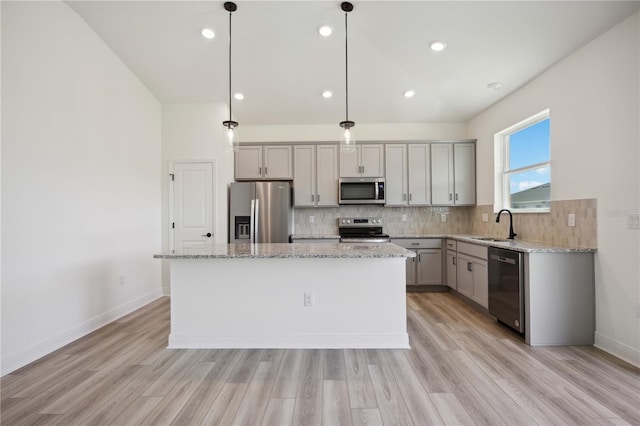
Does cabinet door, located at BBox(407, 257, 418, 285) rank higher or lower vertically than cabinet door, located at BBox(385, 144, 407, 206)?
lower

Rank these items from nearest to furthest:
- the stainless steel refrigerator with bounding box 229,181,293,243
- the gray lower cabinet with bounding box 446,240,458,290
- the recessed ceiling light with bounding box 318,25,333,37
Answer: the recessed ceiling light with bounding box 318,25,333,37 → the gray lower cabinet with bounding box 446,240,458,290 → the stainless steel refrigerator with bounding box 229,181,293,243

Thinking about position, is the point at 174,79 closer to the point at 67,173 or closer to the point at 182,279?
the point at 67,173

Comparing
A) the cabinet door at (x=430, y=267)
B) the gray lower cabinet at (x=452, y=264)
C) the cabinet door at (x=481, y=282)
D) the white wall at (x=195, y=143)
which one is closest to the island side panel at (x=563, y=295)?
the cabinet door at (x=481, y=282)

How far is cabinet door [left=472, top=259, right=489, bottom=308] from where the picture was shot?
339 cm

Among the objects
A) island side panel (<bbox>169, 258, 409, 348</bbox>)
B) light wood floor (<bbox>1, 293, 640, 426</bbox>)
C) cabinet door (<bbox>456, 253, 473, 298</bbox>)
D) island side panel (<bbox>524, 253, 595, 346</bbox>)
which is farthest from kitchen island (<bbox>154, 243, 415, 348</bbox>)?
cabinet door (<bbox>456, 253, 473, 298</bbox>)

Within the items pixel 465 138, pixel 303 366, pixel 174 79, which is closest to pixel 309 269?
pixel 303 366

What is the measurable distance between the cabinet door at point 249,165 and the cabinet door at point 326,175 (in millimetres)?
929

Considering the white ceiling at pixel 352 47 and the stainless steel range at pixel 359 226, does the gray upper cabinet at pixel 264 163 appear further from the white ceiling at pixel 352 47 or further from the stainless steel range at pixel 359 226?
the stainless steel range at pixel 359 226

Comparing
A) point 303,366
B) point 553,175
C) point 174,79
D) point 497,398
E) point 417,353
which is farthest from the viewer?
point 174,79

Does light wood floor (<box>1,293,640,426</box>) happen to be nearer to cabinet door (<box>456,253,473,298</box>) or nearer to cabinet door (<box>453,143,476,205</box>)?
cabinet door (<box>456,253,473,298</box>)

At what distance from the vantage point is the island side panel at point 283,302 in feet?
8.61

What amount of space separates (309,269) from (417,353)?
45.6 inches

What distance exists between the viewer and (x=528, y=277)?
8.74 ft

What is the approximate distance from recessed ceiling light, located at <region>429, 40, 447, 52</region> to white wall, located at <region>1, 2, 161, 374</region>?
3.58m
